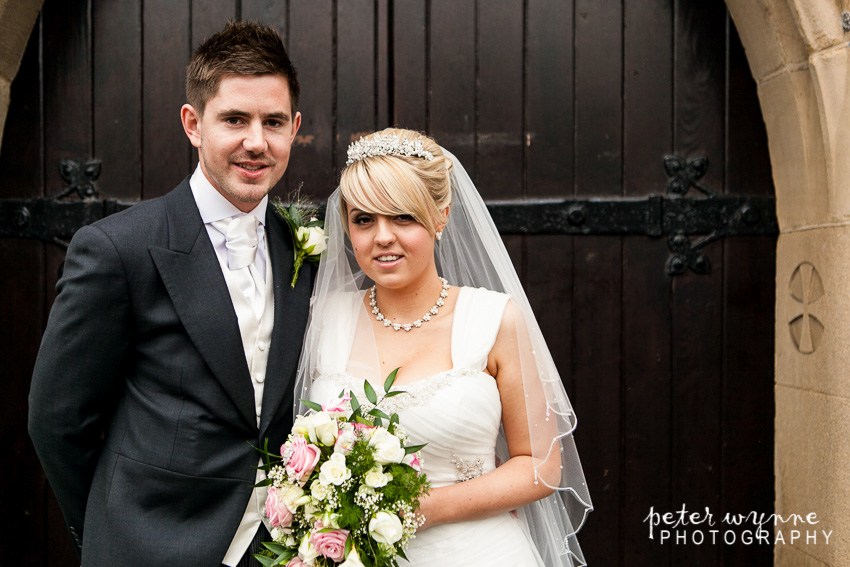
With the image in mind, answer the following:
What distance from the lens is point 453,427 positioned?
1.81 metres

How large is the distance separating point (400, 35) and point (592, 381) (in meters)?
1.59

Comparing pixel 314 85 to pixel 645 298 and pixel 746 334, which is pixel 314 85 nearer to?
pixel 645 298

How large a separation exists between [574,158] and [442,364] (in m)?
1.13

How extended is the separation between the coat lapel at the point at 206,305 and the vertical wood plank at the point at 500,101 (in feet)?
3.99

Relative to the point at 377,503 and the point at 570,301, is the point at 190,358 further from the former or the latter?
the point at 570,301

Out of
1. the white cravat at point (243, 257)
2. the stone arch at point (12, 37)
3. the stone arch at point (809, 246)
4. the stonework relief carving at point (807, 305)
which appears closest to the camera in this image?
the white cravat at point (243, 257)

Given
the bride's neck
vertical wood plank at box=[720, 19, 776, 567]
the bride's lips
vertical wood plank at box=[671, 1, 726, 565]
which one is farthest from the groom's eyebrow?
vertical wood plank at box=[720, 19, 776, 567]

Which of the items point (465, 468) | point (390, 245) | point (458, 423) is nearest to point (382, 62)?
point (390, 245)

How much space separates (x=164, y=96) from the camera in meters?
2.61

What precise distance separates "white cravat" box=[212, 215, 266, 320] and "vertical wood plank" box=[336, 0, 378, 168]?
2.80 ft

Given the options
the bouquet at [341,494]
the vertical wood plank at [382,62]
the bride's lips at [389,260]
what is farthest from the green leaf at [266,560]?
the vertical wood plank at [382,62]

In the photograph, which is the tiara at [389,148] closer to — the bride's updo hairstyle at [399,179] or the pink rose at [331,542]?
the bride's updo hairstyle at [399,179]

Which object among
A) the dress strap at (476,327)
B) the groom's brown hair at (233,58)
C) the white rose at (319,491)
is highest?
the groom's brown hair at (233,58)

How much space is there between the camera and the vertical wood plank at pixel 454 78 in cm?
257
